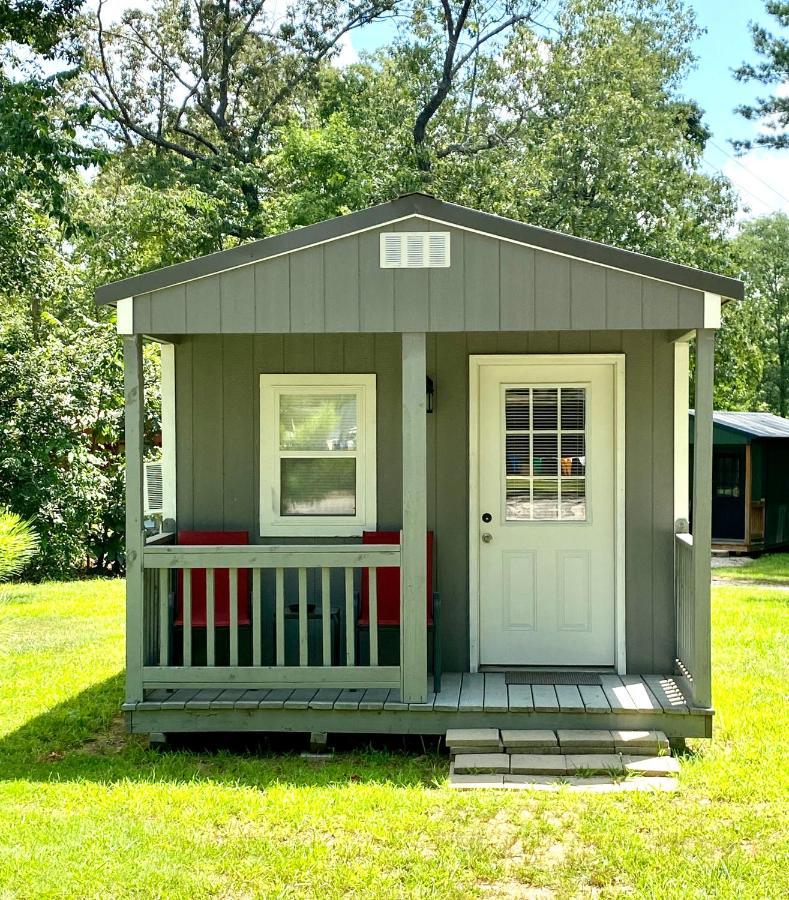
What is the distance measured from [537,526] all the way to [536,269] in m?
1.79

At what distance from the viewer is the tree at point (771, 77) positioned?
54.9 feet

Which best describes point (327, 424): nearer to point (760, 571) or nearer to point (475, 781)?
point (475, 781)

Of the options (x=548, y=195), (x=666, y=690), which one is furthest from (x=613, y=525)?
(x=548, y=195)

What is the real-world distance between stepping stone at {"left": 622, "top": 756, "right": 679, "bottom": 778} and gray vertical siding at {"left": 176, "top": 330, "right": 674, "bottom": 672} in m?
1.06

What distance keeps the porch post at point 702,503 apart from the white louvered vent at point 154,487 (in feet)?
11.0

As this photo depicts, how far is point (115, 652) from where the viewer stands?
831cm

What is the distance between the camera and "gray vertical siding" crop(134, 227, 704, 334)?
17.5 feet

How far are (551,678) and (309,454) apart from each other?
2021 mm

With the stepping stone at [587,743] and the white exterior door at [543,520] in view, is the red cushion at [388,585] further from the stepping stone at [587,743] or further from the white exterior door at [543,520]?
the stepping stone at [587,743]

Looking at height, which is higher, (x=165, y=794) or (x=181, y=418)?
(x=181, y=418)

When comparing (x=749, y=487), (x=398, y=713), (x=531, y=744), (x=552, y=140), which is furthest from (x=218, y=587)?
(x=552, y=140)

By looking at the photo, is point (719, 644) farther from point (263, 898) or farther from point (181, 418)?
point (263, 898)

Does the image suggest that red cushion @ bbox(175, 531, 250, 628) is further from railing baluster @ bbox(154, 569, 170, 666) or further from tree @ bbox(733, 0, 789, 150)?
tree @ bbox(733, 0, 789, 150)

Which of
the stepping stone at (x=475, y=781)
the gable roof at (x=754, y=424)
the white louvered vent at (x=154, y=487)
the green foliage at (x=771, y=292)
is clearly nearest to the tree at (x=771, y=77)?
the gable roof at (x=754, y=424)
